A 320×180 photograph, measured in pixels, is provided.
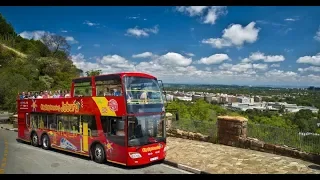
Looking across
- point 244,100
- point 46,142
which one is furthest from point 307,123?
point 244,100

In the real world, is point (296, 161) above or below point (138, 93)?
below

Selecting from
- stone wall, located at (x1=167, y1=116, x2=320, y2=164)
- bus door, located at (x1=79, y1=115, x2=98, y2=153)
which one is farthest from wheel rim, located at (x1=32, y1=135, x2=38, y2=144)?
stone wall, located at (x1=167, y1=116, x2=320, y2=164)

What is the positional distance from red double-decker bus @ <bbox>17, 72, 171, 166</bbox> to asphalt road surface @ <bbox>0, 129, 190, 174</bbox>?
32cm

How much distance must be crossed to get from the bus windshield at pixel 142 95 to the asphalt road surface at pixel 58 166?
2283 millimetres

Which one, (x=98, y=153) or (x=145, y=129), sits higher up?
(x=145, y=129)

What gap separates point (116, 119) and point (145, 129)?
4.05 feet

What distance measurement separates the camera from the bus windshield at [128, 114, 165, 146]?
12.0m

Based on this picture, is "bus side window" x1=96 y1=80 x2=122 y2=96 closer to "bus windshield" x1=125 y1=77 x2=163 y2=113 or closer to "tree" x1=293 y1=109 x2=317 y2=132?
"bus windshield" x1=125 y1=77 x2=163 y2=113

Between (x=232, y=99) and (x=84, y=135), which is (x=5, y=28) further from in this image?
(x=84, y=135)

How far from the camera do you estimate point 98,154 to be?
13477mm

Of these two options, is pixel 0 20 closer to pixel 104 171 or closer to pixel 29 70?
pixel 29 70
